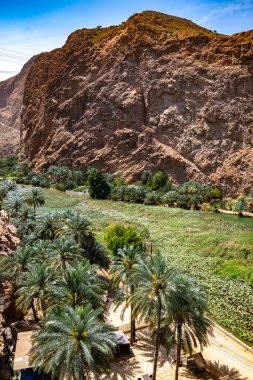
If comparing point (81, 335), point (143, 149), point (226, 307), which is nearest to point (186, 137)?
point (143, 149)

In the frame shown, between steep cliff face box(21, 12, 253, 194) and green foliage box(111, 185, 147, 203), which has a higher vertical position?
steep cliff face box(21, 12, 253, 194)

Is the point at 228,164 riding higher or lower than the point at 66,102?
lower

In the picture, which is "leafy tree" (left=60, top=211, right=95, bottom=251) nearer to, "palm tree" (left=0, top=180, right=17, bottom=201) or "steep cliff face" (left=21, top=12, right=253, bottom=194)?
"palm tree" (left=0, top=180, right=17, bottom=201)

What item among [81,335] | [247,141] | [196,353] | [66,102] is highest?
[66,102]

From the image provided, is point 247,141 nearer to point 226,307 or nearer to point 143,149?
point 143,149

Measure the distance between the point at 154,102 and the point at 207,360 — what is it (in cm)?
9047

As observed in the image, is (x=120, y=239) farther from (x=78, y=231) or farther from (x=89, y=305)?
(x=89, y=305)

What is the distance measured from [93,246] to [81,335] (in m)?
20.0

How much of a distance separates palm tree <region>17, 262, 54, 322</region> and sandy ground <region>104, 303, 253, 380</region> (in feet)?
25.0

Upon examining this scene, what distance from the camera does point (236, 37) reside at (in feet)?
328

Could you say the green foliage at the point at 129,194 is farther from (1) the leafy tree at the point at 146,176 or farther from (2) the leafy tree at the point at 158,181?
(1) the leafy tree at the point at 146,176

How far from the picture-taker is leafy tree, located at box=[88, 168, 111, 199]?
93.9 metres

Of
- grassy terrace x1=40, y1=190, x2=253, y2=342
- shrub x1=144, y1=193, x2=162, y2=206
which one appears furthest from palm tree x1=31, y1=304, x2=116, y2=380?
shrub x1=144, y1=193, x2=162, y2=206

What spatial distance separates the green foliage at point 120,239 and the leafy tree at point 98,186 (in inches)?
1859
